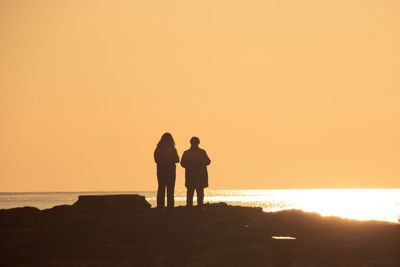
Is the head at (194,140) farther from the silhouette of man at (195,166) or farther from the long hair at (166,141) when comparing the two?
the long hair at (166,141)

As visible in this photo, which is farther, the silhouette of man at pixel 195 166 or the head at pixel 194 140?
the silhouette of man at pixel 195 166

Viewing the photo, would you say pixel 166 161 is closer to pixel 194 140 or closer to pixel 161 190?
pixel 161 190

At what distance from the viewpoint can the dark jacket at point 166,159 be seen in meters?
29.8

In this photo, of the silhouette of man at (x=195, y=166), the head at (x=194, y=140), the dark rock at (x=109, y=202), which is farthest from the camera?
the dark rock at (x=109, y=202)

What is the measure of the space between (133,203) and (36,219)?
16.0 ft

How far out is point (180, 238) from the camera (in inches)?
1017

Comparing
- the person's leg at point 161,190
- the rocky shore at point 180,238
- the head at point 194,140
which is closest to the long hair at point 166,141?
the person's leg at point 161,190

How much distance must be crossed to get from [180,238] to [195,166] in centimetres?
664

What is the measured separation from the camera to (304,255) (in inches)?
968

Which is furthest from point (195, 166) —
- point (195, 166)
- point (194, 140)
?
point (194, 140)

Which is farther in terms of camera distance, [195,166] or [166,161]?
[195,166]

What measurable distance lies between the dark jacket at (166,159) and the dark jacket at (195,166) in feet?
7.13

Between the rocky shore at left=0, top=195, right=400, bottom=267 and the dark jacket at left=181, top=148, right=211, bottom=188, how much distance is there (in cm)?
126

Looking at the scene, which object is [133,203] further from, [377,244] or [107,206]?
[377,244]
